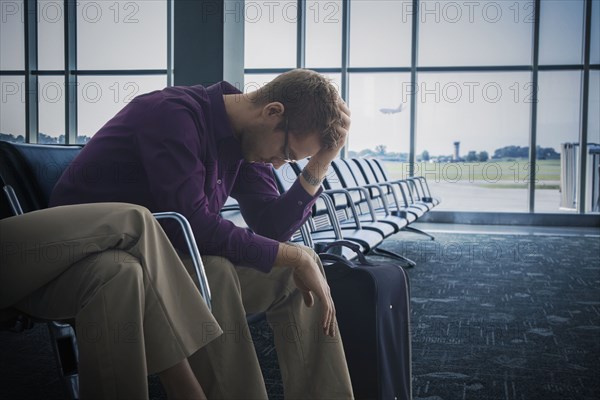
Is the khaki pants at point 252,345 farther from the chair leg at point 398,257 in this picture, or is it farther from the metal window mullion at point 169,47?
the metal window mullion at point 169,47

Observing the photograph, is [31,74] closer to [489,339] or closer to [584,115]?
[584,115]

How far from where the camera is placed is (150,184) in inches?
44.6

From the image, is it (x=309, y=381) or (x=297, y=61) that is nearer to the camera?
(x=309, y=381)

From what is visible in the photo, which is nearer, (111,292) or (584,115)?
(111,292)

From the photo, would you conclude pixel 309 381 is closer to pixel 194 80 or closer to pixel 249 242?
pixel 249 242

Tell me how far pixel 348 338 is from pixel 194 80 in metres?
2.63

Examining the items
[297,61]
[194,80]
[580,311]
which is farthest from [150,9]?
[580,311]

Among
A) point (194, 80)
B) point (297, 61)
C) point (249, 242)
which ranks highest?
point (297, 61)

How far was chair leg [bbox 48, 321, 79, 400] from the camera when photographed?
1.24 meters

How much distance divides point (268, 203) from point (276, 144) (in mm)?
248

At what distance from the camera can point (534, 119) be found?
6.31 meters

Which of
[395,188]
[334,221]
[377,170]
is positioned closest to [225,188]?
[334,221]

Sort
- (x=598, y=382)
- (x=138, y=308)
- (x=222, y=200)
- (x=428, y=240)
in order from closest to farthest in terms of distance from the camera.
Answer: (x=138, y=308) → (x=222, y=200) → (x=598, y=382) → (x=428, y=240)

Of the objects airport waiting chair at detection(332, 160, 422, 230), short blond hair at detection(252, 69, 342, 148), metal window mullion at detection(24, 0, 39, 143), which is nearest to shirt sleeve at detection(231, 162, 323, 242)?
short blond hair at detection(252, 69, 342, 148)
